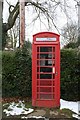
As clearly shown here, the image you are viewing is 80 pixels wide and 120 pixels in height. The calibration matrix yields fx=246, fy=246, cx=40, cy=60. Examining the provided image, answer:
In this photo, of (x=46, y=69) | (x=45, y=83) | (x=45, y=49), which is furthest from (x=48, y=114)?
(x=45, y=49)

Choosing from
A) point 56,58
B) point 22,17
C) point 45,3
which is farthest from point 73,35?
point 56,58

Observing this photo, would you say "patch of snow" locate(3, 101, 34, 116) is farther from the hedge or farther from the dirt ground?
the hedge

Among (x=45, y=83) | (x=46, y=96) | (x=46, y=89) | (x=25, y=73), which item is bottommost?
(x=46, y=96)

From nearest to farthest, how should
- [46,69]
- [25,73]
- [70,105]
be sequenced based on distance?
[46,69] < [70,105] < [25,73]

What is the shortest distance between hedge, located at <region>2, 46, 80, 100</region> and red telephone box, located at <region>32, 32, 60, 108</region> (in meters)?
0.90

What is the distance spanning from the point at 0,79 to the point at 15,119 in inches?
95.1

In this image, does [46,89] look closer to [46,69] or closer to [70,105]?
[46,69]

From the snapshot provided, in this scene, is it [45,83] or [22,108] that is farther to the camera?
[45,83]

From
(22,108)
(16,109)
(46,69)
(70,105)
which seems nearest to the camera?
(16,109)

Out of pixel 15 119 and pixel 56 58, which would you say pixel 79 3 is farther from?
pixel 15 119

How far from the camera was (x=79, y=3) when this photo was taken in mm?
12977

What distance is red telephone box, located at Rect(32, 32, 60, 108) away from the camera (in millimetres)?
7531

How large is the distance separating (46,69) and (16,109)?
1.53m

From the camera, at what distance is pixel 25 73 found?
8.55m
